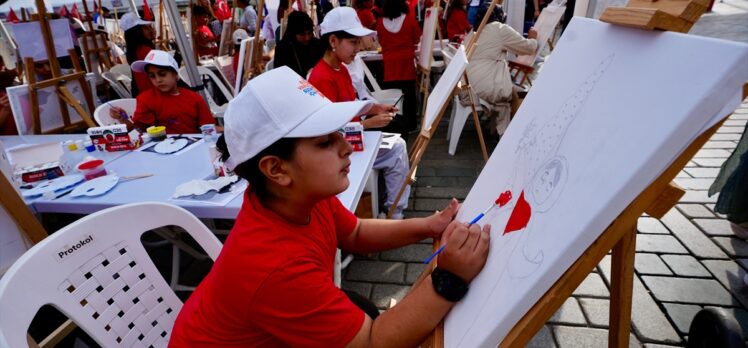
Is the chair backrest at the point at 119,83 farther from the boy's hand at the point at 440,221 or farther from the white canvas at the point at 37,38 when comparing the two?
the boy's hand at the point at 440,221

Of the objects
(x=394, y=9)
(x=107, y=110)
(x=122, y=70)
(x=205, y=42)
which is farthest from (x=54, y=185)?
(x=205, y=42)

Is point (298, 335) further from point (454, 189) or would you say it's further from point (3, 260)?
point (454, 189)

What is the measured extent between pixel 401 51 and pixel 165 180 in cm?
385

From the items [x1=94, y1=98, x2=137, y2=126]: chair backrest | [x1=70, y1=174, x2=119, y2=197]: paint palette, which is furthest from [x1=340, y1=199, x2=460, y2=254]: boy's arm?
[x1=94, y1=98, x2=137, y2=126]: chair backrest

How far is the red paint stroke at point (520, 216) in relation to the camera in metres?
0.88

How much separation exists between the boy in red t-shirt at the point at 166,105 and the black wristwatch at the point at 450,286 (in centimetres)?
301

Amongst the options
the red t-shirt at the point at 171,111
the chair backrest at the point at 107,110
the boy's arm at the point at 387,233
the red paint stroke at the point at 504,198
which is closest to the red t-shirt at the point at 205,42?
the chair backrest at the point at 107,110

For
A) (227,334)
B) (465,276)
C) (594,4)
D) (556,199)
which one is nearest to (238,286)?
(227,334)

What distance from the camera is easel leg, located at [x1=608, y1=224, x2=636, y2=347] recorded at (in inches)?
37.0

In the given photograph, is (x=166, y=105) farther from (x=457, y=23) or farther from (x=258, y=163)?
(x=457, y=23)

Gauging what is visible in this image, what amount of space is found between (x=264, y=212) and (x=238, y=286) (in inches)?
8.2

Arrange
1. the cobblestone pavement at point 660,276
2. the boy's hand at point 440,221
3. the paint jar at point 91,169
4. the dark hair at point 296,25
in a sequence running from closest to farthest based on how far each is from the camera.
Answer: the boy's hand at point 440,221 < the cobblestone pavement at point 660,276 < the paint jar at point 91,169 < the dark hair at point 296,25

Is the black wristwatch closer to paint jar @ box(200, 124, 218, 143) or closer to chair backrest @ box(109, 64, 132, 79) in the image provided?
paint jar @ box(200, 124, 218, 143)

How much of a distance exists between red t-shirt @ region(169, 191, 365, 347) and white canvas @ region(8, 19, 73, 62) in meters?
3.67
